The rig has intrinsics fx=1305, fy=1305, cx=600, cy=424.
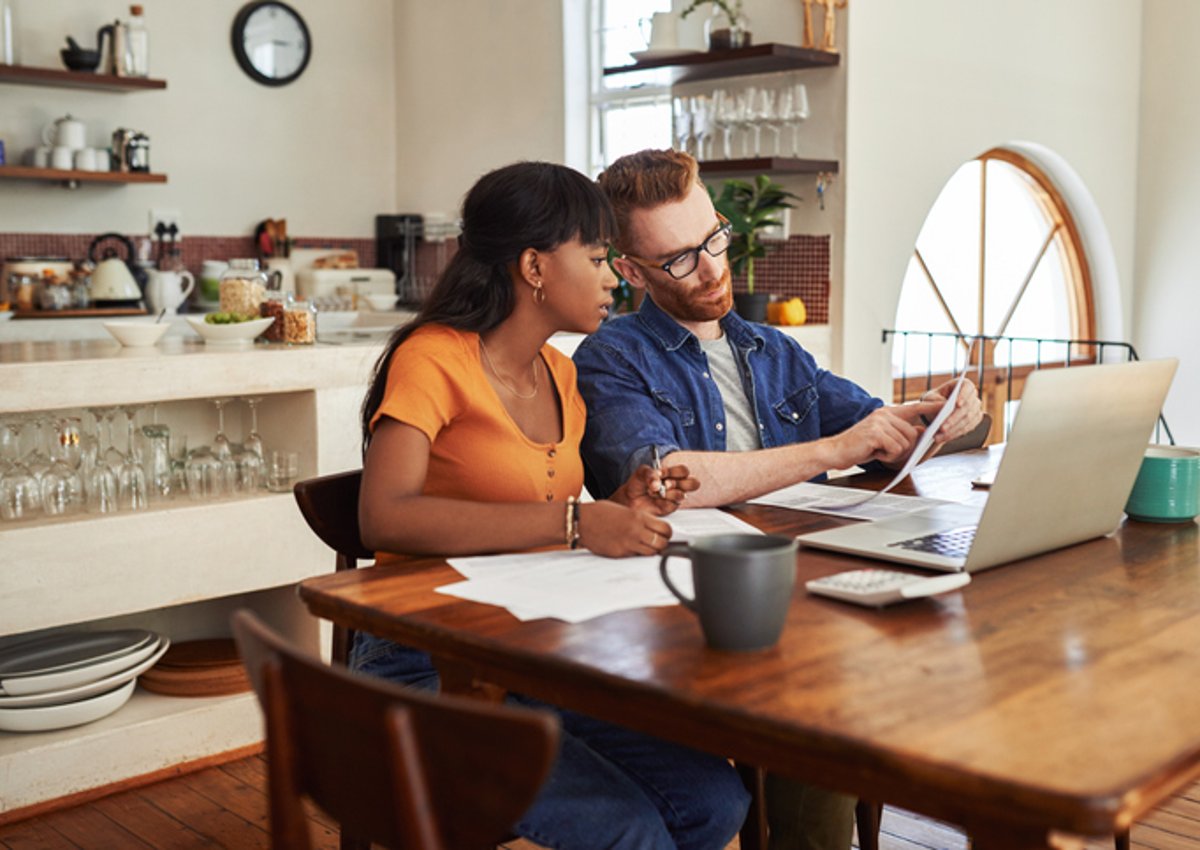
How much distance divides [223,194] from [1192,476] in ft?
18.0

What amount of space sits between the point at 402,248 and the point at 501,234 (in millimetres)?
5084

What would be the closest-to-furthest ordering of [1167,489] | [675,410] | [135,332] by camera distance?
[1167,489] → [675,410] → [135,332]

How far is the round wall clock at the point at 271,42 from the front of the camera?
645 cm

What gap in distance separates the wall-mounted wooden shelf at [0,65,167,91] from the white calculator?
5147mm

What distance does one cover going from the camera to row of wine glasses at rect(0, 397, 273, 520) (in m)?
2.98

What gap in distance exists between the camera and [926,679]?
113 cm

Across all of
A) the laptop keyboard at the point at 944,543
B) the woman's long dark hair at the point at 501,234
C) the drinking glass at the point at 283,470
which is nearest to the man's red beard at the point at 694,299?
the woman's long dark hair at the point at 501,234

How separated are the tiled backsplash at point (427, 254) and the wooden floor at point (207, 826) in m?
1.81

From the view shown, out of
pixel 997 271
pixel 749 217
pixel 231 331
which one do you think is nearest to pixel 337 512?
pixel 231 331

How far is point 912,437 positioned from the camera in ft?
6.80

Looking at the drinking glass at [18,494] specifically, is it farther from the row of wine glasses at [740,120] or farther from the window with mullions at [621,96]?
the window with mullions at [621,96]

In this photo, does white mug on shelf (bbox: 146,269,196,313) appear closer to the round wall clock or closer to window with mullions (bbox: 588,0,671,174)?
the round wall clock

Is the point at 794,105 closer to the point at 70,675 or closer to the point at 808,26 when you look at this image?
the point at 808,26

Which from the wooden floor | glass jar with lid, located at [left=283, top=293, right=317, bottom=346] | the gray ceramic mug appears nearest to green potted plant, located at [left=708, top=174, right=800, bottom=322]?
glass jar with lid, located at [left=283, top=293, right=317, bottom=346]
